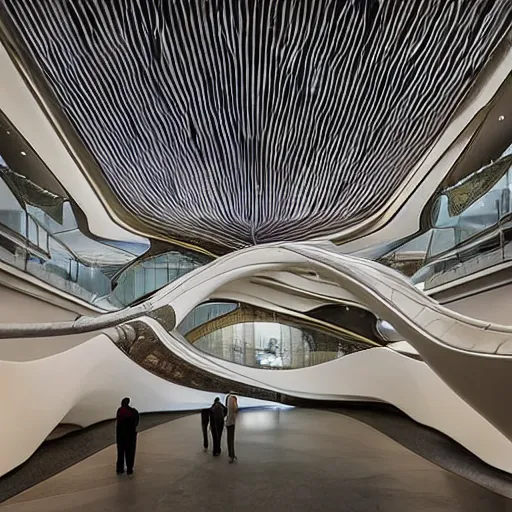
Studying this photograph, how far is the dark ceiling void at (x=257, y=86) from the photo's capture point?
1.85 m

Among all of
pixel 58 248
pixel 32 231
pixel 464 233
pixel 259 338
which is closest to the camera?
pixel 32 231

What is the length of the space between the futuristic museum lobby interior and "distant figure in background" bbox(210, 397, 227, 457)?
2cm

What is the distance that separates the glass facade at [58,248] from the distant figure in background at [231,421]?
1185 mm

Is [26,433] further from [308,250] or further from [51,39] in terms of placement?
[308,250]

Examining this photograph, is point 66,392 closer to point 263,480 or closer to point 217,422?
point 263,480

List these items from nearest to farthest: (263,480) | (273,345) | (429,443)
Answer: (263,480), (429,443), (273,345)

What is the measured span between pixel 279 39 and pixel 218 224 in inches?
85.3

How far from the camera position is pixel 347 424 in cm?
386

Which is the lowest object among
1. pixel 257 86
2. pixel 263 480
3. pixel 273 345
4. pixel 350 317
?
pixel 263 480

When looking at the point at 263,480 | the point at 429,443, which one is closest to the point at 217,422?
the point at 263,480

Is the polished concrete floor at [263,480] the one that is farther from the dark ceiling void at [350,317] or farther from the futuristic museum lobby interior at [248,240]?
the dark ceiling void at [350,317]

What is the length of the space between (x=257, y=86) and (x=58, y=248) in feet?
6.19

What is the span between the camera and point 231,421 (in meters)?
3.56

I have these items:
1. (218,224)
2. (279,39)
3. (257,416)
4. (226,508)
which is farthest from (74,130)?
(257,416)
